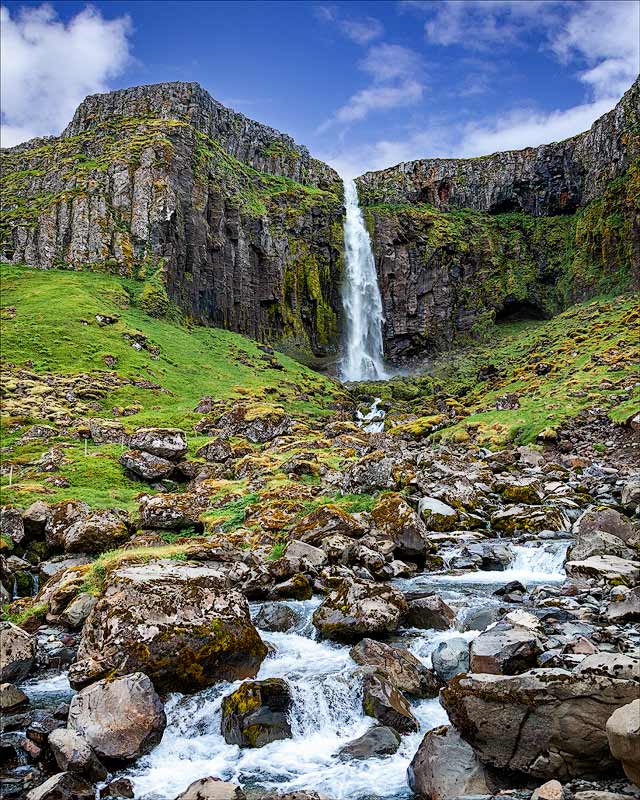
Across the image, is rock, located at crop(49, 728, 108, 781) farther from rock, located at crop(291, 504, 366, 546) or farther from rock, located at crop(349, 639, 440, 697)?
rock, located at crop(291, 504, 366, 546)

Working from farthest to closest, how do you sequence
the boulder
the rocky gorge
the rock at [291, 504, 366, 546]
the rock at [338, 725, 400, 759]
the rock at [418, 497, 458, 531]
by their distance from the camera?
the rock at [418, 497, 458, 531]
the rock at [291, 504, 366, 546]
the rock at [338, 725, 400, 759]
the rocky gorge
the boulder

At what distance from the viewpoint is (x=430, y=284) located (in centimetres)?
9769

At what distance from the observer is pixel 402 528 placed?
18.9 metres

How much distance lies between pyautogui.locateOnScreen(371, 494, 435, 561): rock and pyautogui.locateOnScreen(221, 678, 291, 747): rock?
9.28 m

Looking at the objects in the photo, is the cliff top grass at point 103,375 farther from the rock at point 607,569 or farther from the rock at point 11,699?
the rock at point 607,569

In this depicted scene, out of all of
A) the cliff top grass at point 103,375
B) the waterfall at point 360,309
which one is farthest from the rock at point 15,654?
the waterfall at point 360,309

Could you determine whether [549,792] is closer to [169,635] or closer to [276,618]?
[169,635]

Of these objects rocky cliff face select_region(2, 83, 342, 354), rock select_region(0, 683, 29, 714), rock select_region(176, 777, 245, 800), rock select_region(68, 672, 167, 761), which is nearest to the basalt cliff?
rocky cliff face select_region(2, 83, 342, 354)

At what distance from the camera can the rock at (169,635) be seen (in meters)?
10.2

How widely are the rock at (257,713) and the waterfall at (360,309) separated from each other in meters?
74.9

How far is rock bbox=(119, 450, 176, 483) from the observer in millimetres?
30172

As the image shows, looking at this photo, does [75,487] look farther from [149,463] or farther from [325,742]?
[325,742]

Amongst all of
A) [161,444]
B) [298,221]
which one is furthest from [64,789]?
[298,221]

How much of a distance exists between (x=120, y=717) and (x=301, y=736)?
2.94m
